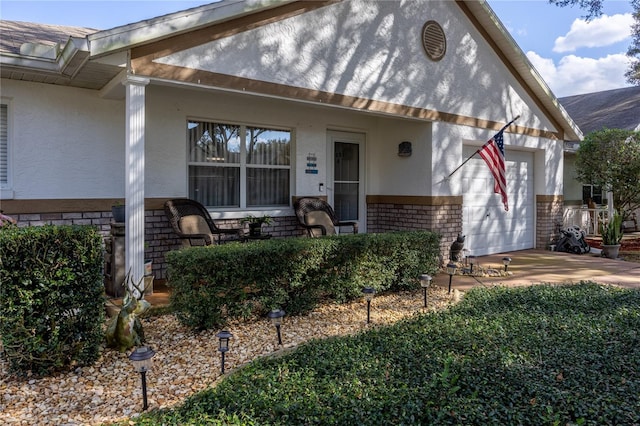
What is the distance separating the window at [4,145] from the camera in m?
5.98

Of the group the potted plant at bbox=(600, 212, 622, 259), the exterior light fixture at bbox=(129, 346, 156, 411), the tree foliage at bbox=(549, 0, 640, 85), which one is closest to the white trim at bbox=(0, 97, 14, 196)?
the exterior light fixture at bbox=(129, 346, 156, 411)

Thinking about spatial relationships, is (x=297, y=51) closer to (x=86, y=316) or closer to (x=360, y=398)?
(x=86, y=316)

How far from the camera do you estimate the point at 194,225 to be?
6832 millimetres

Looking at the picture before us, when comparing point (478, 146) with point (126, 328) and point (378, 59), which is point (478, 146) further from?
point (126, 328)

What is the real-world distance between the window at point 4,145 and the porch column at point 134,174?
2074 mm

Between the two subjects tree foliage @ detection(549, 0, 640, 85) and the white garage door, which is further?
tree foliage @ detection(549, 0, 640, 85)

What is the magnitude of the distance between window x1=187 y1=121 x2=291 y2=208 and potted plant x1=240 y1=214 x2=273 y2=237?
447 mm

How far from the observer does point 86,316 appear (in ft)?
12.5

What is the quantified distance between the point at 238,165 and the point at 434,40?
442cm

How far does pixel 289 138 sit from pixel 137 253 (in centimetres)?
408

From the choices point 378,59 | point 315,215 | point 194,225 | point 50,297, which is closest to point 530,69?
point 378,59

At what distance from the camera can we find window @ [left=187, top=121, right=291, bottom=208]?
750 centimetres

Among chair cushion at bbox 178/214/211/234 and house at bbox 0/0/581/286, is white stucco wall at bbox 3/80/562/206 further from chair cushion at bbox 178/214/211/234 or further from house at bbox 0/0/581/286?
chair cushion at bbox 178/214/211/234

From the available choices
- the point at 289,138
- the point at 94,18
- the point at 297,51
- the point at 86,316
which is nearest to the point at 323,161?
the point at 289,138
